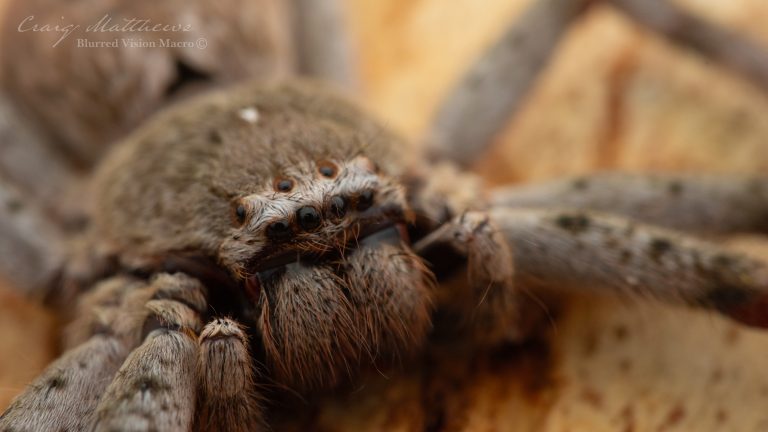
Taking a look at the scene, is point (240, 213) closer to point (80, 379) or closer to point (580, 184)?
point (80, 379)

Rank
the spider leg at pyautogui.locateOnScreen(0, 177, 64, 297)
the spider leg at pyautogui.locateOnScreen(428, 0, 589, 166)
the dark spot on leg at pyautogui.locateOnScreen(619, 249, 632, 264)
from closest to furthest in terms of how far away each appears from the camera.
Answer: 1. the dark spot on leg at pyautogui.locateOnScreen(619, 249, 632, 264)
2. the spider leg at pyautogui.locateOnScreen(0, 177, 64, 297)
3. the spider leg at pyautogui.locateOnScreen(428, 0, 589, 166)

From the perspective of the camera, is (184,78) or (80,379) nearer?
(80,379)

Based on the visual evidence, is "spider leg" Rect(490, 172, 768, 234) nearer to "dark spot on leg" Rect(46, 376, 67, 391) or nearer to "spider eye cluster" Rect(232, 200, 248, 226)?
"spider eye cluster" Rect(232, 200, 248, 226)

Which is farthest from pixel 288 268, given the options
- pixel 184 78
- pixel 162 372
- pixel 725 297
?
pixel 184 78

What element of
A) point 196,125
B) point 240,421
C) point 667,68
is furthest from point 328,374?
point 667,68

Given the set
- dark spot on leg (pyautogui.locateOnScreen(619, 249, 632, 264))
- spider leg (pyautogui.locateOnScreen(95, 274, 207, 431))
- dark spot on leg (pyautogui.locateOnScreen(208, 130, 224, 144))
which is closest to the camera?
Answer: spider leg (pyautogui.locateOnScreen(95, 274, 207, 431))

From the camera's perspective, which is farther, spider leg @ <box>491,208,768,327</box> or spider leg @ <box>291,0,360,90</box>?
spider leg @ <box>291,0,360,90</box>

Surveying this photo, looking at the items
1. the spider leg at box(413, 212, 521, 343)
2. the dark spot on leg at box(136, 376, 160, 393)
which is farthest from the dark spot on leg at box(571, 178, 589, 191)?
the dark spot on leg at box(136, 376, 160, 393)

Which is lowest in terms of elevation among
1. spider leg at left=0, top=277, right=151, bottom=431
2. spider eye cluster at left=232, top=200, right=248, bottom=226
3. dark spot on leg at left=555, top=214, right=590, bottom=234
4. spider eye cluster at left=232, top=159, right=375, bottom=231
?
spider leg at left=0, top=277, right=151, bottom=431

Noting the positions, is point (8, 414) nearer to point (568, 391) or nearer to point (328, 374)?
point (328, 374)
